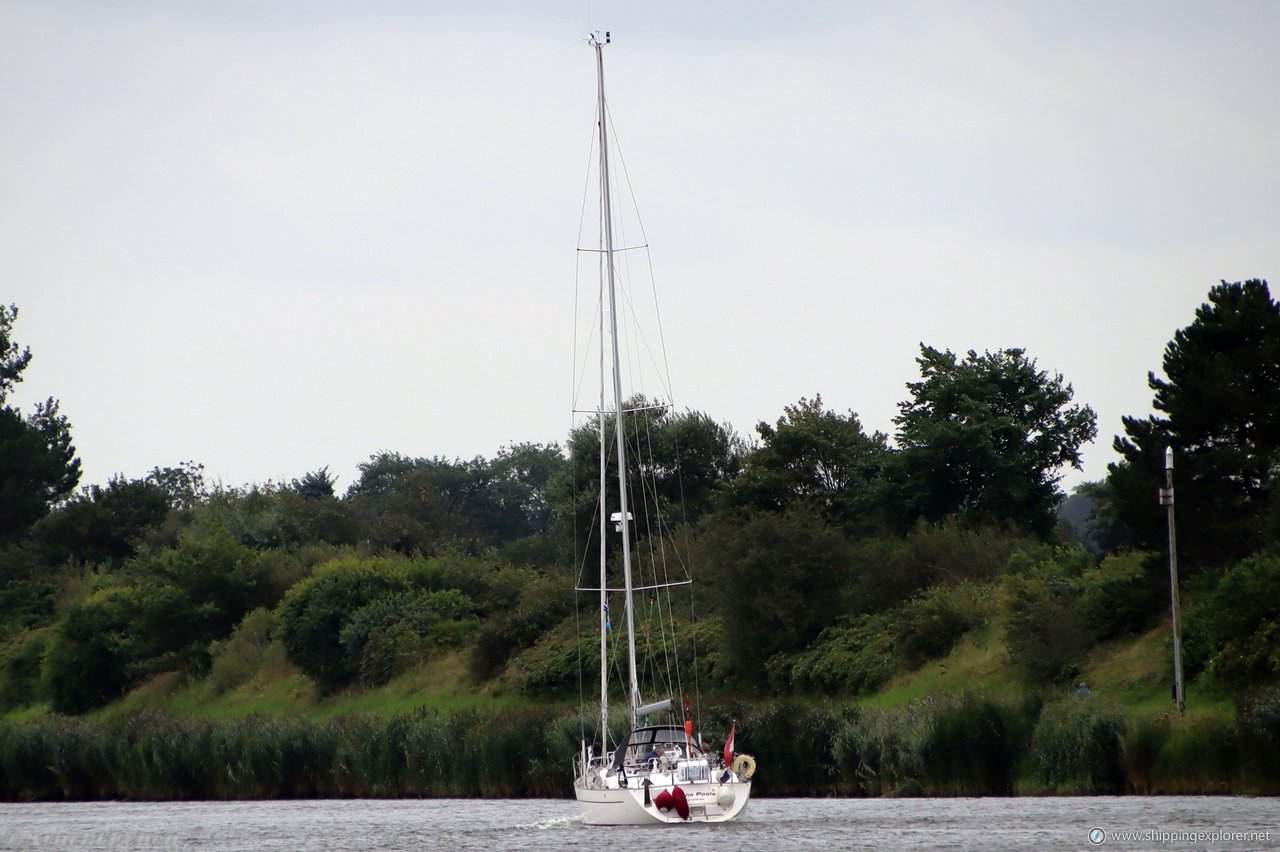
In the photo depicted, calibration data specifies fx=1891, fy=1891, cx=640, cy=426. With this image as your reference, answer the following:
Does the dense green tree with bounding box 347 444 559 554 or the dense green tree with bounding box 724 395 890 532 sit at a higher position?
the dense green tree with bounding box 347 444 559 554

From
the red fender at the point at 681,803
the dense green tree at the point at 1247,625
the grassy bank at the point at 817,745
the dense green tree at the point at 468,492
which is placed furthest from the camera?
the dense green tree at the point at 468,492

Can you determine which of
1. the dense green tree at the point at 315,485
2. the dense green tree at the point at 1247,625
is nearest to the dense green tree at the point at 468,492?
the dense green tree at the point at 315,485

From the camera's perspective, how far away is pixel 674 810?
1870 inches

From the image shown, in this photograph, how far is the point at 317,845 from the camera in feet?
159

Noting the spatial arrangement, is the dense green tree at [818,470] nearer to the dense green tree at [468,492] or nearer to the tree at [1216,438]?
the tree at [1216,438]

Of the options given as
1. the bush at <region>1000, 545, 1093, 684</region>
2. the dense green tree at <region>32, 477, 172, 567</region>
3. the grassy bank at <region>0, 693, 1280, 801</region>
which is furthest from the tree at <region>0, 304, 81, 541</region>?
the bush at <region>1000, 545, 1093, 684</region>

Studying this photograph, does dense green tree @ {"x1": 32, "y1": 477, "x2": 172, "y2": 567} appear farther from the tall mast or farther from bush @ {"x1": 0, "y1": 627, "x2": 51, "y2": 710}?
the tall mast

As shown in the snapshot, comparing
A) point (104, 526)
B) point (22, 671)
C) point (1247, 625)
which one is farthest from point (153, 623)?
point (1247, 625)

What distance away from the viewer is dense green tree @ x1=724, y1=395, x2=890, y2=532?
3612 inches

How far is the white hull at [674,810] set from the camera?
47.8 metres

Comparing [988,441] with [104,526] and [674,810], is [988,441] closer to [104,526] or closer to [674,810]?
[674,810]

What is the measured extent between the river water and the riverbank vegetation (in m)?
2.49

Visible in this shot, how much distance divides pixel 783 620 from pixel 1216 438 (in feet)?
67.8

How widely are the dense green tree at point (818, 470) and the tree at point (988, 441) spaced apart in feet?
6.52
